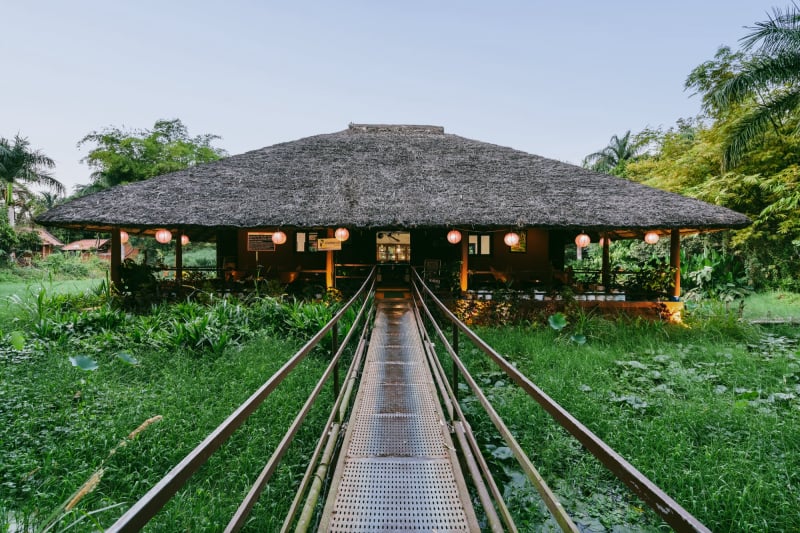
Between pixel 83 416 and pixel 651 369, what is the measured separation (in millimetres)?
7079

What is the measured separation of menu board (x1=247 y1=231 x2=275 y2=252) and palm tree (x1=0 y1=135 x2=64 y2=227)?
19942 mm

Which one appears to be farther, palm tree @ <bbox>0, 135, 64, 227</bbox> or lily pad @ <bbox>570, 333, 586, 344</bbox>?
palm tree @ <bbox>0, 135, 64, 227</bbox>

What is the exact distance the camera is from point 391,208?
30.2 feet

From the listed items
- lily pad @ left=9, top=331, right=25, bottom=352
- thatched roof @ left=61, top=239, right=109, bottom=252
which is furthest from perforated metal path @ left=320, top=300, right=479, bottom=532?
thatched roof @ left=61, top=239, right=109, bottom=252

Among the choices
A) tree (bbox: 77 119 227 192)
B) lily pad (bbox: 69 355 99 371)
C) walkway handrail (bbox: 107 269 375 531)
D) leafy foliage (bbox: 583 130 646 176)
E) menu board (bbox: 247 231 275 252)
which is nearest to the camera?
walkway handrail (bbox: 107 269 375 531)

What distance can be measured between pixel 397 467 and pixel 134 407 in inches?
122

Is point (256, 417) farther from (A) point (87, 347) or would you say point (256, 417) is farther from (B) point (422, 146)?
(B) point (422, 146)

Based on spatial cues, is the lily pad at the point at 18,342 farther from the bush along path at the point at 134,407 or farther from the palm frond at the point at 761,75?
the palm frond at the point at 761,75

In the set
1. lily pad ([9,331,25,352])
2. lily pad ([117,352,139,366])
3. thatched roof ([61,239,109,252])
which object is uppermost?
thatched roof ([61,239,109,252])

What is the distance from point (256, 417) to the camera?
395 centimetres

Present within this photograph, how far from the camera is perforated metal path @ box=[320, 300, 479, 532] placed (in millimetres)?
2168

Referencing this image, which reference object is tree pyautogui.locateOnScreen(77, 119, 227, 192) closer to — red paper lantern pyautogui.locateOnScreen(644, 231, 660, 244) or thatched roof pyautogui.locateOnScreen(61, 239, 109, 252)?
thatched roof pyautogui.locateOnScreen(61, 239, 109, 252)

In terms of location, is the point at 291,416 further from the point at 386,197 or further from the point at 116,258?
the point at 116,258

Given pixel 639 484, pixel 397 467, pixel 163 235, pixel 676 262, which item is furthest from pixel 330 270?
pixel 639 484
